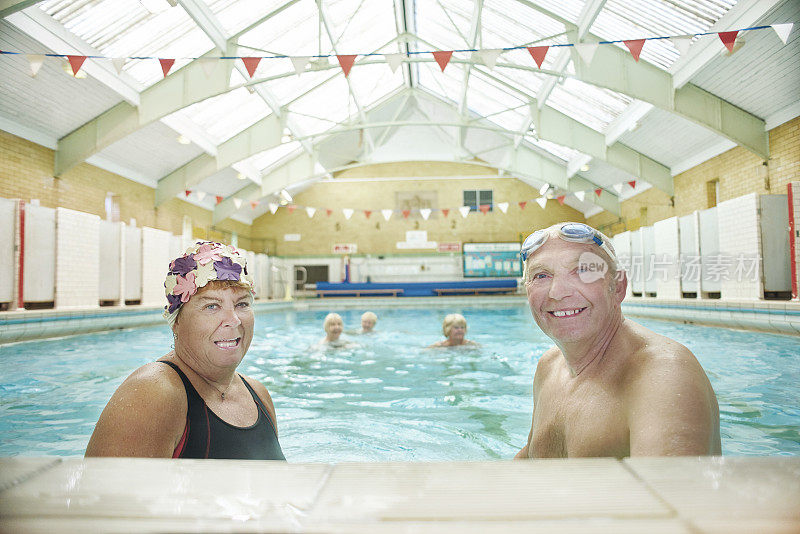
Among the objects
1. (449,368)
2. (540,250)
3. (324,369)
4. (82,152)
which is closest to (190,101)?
(82,152)

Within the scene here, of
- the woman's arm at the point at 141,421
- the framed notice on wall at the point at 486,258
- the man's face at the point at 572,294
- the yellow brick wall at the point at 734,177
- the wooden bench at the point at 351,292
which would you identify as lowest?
the woman's arm at the point at 141,421

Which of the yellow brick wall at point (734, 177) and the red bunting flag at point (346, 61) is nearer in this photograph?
the red bunting flag at point (346, 61)

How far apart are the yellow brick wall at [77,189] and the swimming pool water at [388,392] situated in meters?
4.67

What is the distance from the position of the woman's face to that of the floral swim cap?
3cm

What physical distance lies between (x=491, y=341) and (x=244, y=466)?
7378 mm

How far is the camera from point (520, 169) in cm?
1770

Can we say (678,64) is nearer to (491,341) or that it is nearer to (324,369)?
(491,341)

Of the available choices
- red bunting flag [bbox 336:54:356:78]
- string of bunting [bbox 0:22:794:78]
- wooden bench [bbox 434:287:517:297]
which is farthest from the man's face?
wooden bench [bbox 434:287:517:297]

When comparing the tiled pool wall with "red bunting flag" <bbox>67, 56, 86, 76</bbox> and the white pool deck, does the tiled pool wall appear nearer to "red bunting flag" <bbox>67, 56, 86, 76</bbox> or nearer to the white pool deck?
"red bunting flag" <bbox>67, 56, 86, 76</bbox>

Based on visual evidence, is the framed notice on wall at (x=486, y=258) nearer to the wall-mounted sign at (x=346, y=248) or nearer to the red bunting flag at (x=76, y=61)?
the wall-mounted sign at (x=346, y=248)

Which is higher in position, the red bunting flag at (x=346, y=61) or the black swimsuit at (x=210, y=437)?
the red bunting flag at (x=346, y=61)

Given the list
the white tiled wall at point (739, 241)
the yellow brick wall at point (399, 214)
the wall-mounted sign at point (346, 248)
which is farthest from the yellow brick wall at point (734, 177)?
the wall-mounted sign at point (346, 248)

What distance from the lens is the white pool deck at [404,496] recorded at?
0.71 m

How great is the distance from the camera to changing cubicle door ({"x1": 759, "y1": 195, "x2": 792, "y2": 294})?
27.7 ft
